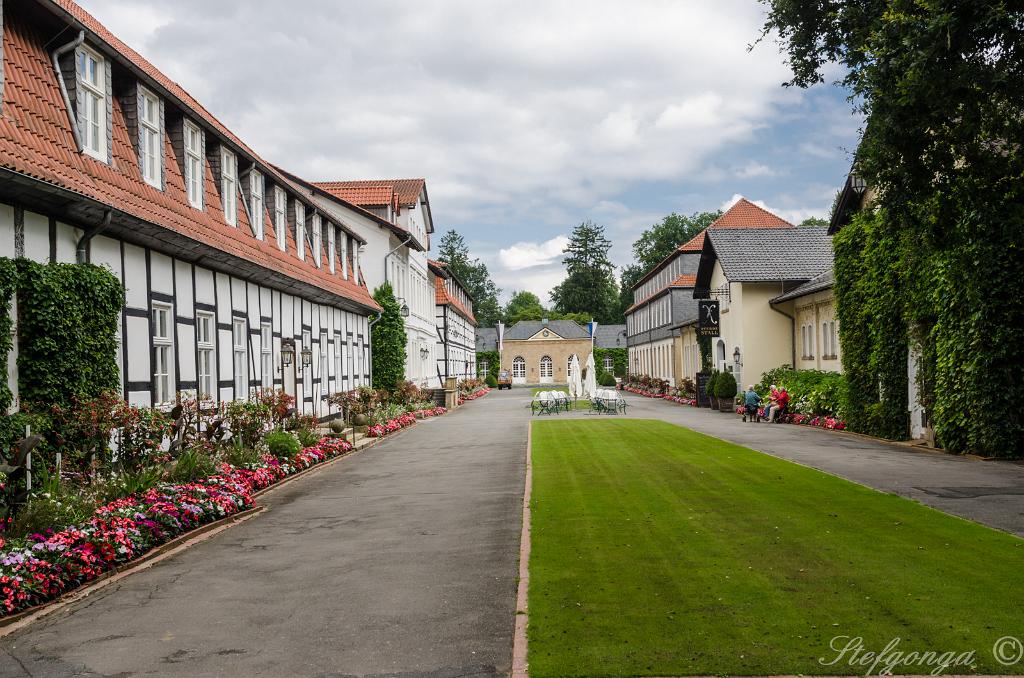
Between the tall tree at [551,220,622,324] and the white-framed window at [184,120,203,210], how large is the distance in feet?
321

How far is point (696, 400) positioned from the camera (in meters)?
41.0

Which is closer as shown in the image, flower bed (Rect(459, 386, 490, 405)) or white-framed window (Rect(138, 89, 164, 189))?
white-framed window (Rect(138, 89, 164, 189))

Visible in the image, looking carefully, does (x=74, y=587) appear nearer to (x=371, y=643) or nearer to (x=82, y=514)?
(x=82, y=514)

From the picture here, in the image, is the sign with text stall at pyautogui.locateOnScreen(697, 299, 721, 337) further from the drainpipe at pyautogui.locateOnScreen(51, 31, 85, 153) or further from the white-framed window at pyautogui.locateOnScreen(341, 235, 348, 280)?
the drainpipe at pyautogui.locateOnScreen(51, 31, 85, 153)

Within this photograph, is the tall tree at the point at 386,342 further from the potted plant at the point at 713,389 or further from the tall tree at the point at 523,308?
the tall tree at the point at 523,308

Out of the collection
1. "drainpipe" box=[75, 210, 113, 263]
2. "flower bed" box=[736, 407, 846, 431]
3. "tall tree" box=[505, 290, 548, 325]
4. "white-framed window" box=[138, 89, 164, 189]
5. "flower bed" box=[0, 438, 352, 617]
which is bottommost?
"flower bed" box=[736, 407, 846, 431]

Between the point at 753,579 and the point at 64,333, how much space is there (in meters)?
7.63

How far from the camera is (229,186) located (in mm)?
17812

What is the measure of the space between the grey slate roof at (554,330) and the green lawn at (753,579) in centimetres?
8347

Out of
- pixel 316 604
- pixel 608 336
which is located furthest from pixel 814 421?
pixel 608 336

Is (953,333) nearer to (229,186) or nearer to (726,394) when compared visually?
(229,186)

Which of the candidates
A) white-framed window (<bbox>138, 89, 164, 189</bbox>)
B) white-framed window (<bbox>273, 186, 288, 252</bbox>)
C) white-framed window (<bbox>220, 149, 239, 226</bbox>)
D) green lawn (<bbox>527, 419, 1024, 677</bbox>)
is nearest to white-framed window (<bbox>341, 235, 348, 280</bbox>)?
white-framed window (<bbox>273, 186, 288, 252</bbox>)

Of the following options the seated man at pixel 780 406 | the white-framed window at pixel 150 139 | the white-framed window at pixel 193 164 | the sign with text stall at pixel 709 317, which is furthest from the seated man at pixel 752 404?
the white-framed window at pixel 150 139

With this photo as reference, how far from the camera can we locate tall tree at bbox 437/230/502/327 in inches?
4968
